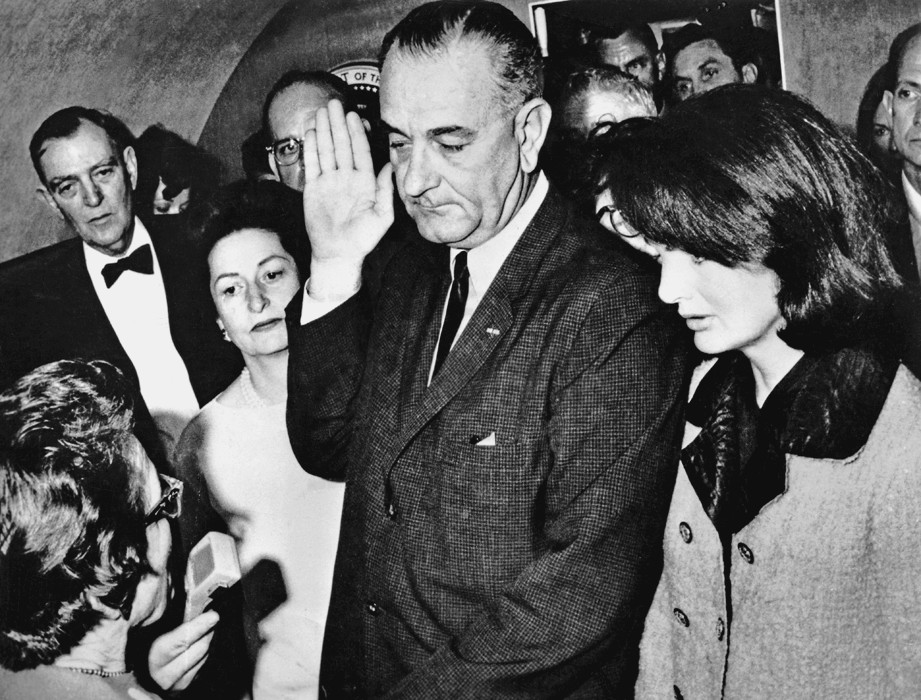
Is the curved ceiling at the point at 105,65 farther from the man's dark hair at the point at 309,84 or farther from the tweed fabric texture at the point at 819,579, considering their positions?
the tweed fabric texture at the point at 819,579

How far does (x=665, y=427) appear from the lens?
1.86m

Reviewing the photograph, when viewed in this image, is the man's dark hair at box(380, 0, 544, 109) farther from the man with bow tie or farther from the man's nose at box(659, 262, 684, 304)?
the man with bow tie

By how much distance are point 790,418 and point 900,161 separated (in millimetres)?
687

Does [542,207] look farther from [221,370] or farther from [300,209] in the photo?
[221,370]

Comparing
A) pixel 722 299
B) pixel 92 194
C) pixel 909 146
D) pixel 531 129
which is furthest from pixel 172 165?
A: pixel 909 146

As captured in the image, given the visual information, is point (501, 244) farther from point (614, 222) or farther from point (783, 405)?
point (783, 405)

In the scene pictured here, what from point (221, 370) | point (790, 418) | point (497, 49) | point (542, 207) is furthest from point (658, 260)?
point (221, 370)

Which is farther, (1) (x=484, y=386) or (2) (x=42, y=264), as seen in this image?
(2) (x=42, y=264)

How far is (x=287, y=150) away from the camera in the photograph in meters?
2.23

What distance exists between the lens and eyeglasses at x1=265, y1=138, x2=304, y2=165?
87.5 inches

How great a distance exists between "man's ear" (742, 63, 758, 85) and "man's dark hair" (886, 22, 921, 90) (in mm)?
315

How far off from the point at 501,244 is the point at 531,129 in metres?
0.27

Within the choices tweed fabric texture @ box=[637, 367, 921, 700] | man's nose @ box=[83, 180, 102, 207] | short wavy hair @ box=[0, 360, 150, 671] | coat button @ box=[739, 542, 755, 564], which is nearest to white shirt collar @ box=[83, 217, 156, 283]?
man's nose @ box=[83, 180, 102, 207]

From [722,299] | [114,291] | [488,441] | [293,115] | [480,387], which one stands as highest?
[293,115]
